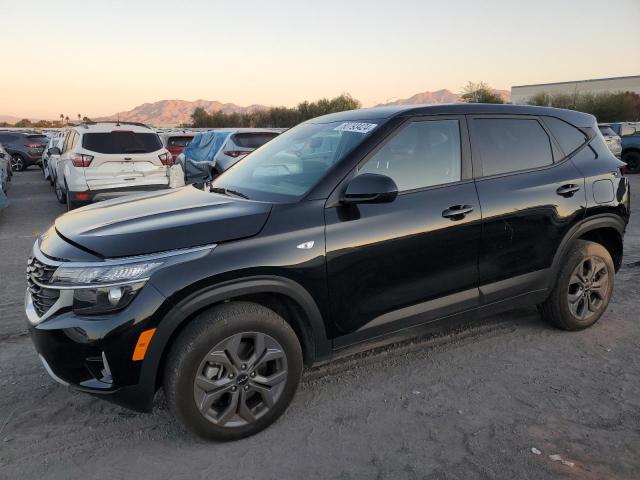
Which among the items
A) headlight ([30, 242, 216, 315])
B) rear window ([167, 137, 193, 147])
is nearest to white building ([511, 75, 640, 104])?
rear window ([167, 137, 193, 147])

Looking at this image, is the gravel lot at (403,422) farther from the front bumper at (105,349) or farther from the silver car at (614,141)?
the silver car at (614,141)

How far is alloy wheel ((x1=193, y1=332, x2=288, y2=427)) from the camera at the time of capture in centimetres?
270

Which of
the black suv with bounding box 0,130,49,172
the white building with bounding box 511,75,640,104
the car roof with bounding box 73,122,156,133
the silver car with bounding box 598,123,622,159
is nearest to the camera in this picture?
the car roof with bounding box 73,122,156,133

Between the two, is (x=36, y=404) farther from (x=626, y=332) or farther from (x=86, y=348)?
(x=626, y=332)

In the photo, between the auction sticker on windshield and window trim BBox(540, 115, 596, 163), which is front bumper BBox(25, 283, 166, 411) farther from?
window trim BBox(540, 115, 596, 163)

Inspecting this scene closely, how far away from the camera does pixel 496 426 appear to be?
9.68 feet

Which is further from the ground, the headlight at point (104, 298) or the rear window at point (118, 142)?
the rear window at point (118, 142)

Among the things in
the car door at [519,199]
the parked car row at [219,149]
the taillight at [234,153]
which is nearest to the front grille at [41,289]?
the car door at [519,199]

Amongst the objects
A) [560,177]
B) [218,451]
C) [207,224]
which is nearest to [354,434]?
[218,451]

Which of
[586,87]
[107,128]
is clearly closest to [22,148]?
[107,128]

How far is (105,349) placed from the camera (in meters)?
2.51

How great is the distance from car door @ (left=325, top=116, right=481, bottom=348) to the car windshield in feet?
0.74

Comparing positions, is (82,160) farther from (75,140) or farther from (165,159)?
(165,159)

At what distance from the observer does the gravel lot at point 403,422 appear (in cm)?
262
